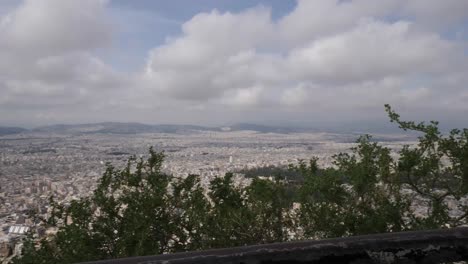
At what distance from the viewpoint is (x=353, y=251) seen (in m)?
1.49

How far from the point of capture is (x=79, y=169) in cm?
6038

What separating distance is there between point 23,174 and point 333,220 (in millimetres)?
56589

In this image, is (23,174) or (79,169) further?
(79,169)

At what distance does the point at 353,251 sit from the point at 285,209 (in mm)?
7408

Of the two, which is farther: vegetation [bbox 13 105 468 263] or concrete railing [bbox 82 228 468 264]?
vegetation [bbox 13 105 468 263]

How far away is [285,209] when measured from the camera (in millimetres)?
8758

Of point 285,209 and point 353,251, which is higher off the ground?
point 353,251

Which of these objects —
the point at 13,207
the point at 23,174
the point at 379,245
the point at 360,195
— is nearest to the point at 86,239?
the point at 360,195

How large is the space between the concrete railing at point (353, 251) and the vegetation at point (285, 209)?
20.4ft

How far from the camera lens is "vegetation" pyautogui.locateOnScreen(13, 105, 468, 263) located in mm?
7875

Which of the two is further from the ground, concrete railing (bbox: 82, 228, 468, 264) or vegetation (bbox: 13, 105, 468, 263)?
concrete railing (bbox: 82, 228, 468, 264)

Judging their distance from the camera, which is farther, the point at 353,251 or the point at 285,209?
the point at 285,209

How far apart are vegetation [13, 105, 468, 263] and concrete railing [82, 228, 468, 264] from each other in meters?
6.21

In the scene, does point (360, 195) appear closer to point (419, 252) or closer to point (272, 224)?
point (272, 224)
